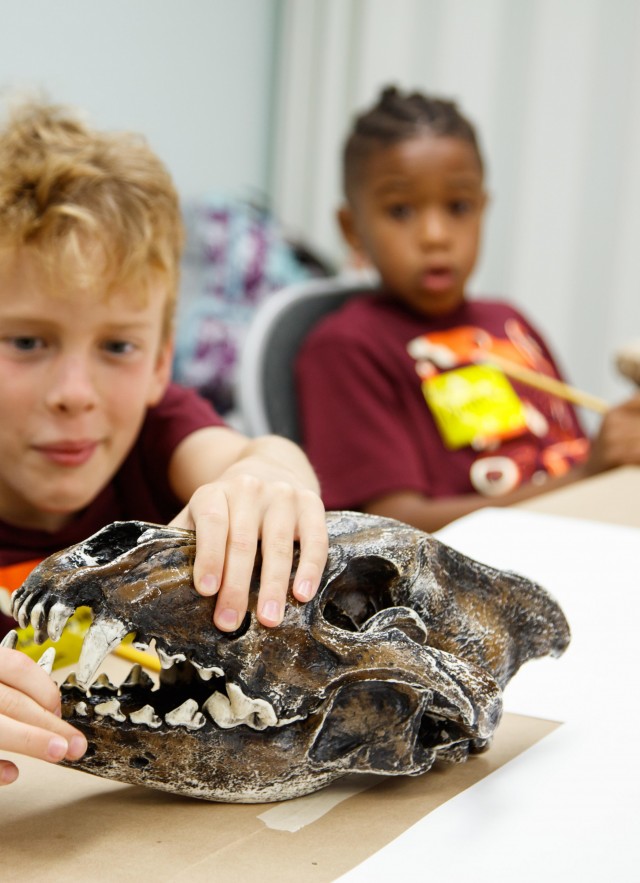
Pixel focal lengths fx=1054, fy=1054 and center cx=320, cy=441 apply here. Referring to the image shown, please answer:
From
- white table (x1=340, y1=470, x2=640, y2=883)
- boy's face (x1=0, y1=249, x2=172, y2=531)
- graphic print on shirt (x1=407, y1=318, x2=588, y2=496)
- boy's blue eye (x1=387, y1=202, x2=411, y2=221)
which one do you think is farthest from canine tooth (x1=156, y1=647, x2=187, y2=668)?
boy's blue eye (x1=387, y1=202, x2=411, y2=221)

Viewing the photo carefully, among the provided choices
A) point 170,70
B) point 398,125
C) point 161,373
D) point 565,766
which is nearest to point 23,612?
point 565,766

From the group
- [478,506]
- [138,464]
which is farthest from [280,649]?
[478,506]

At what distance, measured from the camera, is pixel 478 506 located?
149cm

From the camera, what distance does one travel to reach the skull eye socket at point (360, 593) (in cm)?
61

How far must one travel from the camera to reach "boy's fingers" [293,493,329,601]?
567mm

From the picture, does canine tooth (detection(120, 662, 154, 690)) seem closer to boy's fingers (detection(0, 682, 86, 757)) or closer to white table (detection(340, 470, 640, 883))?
boy's fingers (detection(0, 682, 86, 757))

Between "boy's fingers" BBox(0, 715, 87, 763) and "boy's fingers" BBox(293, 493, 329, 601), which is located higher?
"boy's fingers" BBox(293, 493, 329, 601)

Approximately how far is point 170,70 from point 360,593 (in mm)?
2193

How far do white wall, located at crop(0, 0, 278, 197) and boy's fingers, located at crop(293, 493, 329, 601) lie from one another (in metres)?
1.70

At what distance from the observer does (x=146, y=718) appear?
554 millimetres

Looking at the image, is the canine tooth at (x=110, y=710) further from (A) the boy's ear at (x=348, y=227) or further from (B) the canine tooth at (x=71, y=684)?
(A) the boy's ear at (x=348, y=227)

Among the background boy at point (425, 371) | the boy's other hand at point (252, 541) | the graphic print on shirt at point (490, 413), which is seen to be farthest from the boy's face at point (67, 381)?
the graphic print on shirt at point (490, 413)

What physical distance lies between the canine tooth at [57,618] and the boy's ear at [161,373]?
1.78 ft

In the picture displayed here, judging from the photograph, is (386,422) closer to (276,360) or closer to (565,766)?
(276,360)
